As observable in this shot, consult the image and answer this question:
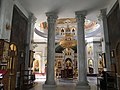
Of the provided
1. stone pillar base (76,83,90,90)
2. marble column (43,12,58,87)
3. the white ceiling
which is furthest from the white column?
stone pillar base (76,83,90,90)

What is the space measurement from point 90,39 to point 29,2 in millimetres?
14600

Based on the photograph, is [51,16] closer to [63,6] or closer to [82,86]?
[63,6]

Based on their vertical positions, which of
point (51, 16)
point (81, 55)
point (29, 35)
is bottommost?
point (81, 55)

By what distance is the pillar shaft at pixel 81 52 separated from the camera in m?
8.31

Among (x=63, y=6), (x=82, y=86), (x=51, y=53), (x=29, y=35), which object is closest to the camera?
(x=82, y=86)

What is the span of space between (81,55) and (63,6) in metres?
3.49

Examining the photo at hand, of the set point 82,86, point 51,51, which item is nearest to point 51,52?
point 51,51

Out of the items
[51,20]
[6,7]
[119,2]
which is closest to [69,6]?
[51,20]

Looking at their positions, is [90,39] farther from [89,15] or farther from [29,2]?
[29,2]

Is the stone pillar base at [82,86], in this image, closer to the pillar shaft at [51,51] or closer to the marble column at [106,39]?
the pillar shaft at [51,51]

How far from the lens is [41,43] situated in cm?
2136

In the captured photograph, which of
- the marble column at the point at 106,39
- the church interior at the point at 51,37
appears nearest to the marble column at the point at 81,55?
the church interior at the point at 51,37

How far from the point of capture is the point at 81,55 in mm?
8648

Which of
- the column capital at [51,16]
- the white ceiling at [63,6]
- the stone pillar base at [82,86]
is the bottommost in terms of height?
the stone pillar base at [82,86]
